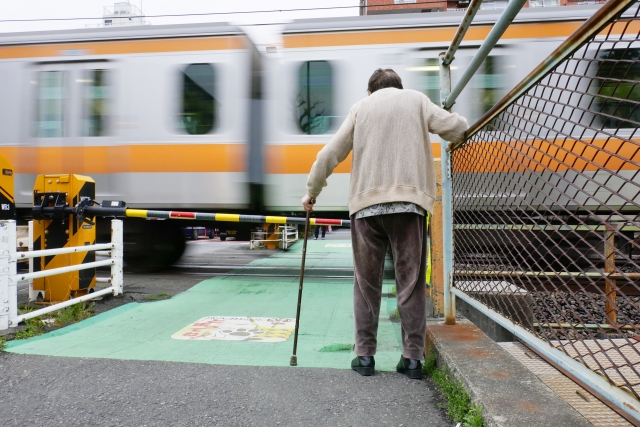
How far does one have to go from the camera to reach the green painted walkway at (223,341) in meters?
3.04

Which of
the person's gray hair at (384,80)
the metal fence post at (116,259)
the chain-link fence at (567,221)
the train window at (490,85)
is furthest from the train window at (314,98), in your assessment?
the person's gray hair at (384,80)

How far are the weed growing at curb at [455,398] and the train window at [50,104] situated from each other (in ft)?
21.2

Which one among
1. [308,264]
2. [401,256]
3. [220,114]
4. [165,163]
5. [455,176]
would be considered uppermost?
[220,114]

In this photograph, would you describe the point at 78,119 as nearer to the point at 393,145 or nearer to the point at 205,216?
the point at 205,216

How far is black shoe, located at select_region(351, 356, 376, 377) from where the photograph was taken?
263 cm

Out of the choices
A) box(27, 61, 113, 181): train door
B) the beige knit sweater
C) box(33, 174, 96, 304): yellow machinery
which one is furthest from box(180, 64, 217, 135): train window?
the beige knit sweater

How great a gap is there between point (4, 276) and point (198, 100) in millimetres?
3838

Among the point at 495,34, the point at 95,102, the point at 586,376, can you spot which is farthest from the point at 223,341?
the point at 95,102

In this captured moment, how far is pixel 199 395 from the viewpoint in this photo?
236 centimetres

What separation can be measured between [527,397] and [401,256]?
3.13 ft

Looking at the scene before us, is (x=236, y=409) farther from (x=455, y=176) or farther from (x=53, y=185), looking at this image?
(x=53, y=185)

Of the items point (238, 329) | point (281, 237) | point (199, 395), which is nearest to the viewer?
point (199, 395)

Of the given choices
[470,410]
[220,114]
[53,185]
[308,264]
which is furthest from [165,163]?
[470,410]

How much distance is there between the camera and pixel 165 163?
6.61 m
